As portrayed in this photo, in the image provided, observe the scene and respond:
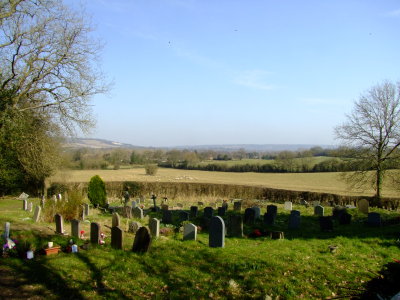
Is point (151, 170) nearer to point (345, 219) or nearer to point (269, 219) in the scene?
point (269, 219)

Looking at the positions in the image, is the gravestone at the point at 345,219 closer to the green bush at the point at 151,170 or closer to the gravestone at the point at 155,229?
the gravestone at the point at 155,229

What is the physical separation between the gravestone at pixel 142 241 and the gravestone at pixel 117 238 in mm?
455

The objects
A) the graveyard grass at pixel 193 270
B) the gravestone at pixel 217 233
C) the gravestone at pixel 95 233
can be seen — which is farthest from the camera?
the gravestone at pixel 217 233

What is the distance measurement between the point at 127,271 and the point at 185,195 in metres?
23.7

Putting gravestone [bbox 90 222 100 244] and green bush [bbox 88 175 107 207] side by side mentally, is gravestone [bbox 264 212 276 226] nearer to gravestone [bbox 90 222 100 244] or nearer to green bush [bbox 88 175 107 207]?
gravestone [bbox 90 222 100 244]

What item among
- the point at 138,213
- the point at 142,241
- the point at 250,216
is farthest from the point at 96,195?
the point at 142,241

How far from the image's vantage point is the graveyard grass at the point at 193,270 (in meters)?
6.11

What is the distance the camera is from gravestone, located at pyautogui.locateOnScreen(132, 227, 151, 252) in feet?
26.9

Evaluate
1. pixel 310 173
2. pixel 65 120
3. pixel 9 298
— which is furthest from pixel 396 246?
pixel 310 173

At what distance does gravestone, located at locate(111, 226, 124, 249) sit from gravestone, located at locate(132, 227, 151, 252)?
0.45 metres

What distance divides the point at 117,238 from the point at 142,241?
84 cm

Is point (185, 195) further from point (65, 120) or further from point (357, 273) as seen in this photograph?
point (357, 273)

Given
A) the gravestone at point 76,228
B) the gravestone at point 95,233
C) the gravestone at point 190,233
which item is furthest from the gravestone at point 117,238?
the gravestone at point 190,233

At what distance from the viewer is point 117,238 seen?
28.3 feet
